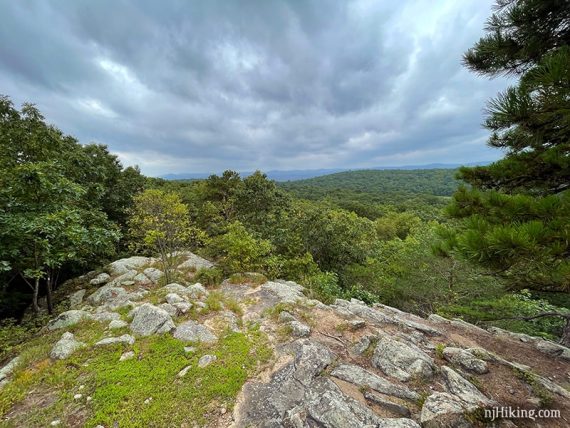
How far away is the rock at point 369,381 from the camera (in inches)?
155

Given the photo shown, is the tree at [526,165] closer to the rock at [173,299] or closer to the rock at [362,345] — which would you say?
the rock at [362,345]

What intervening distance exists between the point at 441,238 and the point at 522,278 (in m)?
1.30

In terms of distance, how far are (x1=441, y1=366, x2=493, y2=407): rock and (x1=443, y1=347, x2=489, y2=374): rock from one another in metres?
0.51

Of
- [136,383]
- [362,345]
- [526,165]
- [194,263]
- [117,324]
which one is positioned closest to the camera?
[526,165]

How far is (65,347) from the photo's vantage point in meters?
4.96

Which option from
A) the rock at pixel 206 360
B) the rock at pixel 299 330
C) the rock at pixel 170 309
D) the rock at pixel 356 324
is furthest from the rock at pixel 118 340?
the rock at pixel 356 324

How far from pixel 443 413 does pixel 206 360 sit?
12.6ft

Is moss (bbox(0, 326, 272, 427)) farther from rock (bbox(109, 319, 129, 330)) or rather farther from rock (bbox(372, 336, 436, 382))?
rock (bbox(372, 336, 436, 382))

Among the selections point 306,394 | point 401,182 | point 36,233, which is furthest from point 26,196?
point 401,182

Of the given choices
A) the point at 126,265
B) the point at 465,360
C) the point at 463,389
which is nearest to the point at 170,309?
the point at 463,389

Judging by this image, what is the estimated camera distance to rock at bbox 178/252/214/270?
1119cm

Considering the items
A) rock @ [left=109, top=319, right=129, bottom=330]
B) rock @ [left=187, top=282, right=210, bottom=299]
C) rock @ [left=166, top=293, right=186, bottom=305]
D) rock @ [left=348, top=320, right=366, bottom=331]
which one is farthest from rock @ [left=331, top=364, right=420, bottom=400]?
rock @ [left=109, top=319, right=129, bottom=330]

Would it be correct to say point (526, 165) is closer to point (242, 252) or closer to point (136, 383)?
point (136, 383)

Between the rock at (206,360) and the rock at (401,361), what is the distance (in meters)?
3.05
